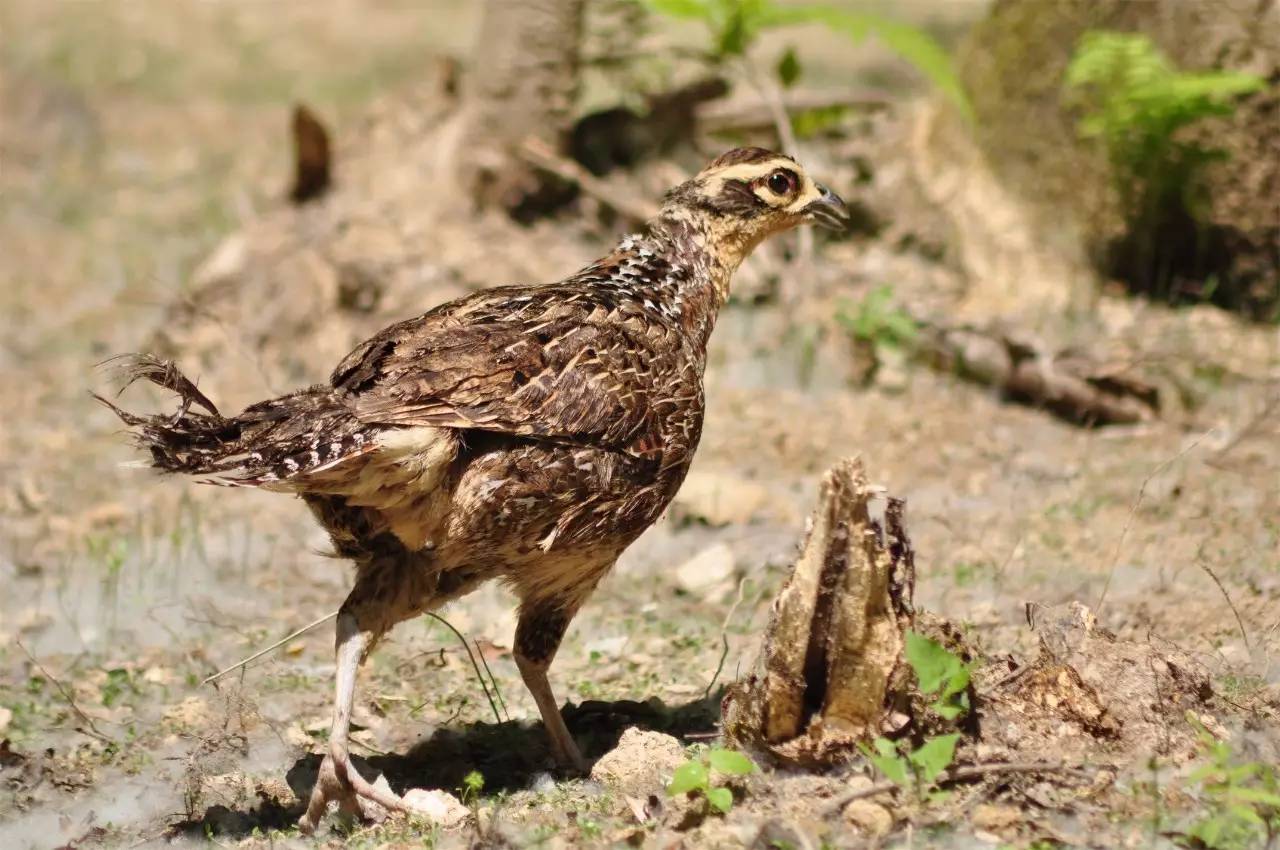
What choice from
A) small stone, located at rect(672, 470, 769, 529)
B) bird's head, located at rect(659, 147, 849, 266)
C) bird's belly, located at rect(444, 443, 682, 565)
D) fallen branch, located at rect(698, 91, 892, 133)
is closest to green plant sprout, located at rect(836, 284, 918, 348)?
small stone, located at rect(672, 470, 769, 529)

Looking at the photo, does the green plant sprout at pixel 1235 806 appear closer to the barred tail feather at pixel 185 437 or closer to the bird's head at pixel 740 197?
the bird's head at pixel 740 197

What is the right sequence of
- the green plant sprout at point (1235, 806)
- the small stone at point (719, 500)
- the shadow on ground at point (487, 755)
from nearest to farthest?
the green plant sprout at point (1235, 806), the shadow on ground at point (487, 755), the small stone at point (719, 500)

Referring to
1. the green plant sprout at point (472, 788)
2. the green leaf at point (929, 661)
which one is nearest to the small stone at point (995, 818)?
the green leaf at point (929, 661)

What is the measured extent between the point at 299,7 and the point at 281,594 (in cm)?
1201

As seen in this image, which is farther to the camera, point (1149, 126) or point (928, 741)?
point (1149, 126)

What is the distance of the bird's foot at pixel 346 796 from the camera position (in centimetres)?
451

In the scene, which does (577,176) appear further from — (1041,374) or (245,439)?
(245,439)

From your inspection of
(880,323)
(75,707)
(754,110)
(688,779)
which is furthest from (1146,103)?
(75,707)

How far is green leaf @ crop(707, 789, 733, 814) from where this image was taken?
4.02 m

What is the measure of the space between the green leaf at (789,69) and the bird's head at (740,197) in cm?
366

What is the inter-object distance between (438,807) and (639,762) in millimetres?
632

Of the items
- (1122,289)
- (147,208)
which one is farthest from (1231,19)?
(147,208)

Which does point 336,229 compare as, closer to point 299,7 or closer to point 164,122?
point 164,122

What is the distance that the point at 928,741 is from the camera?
4.18 metres
